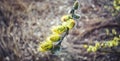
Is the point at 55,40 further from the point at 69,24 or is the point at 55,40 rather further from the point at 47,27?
the point at 47,27

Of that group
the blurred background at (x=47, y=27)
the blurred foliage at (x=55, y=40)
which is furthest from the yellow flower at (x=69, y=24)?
the blurred background at (x=47, y=27)

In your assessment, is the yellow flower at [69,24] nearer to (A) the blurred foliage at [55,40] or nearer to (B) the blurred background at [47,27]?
(A) the blurred foliage at [55,40]

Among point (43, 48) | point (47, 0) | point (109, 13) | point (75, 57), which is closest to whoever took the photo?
point (43, 48)

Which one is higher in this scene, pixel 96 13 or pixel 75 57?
pixel 96 13

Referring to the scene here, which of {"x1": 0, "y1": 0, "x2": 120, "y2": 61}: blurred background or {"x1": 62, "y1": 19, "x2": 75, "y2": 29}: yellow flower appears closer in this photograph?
{"x1": 62, "y1": 19, "x2": 75, "y2": 29}: yellow flower

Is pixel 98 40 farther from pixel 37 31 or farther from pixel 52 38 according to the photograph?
pixel 52 38

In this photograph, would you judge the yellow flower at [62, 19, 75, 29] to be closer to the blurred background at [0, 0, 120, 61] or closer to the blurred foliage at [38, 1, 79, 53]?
the blurred foliage at [38, 1, 79, 53]

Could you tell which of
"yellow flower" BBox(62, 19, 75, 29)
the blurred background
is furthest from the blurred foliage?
the blurred background

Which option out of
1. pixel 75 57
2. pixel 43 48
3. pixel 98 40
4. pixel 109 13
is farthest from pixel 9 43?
pixel 43 48
